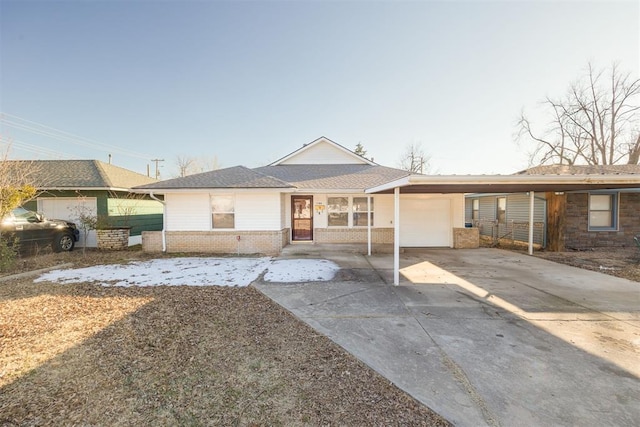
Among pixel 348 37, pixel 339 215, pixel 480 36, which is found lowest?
pixel 339 215

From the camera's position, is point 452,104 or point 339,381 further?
point 452,104

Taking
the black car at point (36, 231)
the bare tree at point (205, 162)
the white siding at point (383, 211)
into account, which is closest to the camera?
the black car at point (36, 231)

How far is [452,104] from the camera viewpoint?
47.3ft

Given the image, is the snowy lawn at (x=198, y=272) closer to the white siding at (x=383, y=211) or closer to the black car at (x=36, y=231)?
the black car at (x=36, y=231)

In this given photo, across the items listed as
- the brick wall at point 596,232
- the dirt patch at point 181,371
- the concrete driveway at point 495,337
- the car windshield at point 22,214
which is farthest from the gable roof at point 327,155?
the dirt patch at point 181,371

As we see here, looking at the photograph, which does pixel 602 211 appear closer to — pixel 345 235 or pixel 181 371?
pixel 345 235

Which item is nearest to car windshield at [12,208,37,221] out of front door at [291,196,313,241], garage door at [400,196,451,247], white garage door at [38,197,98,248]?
white garage door at [38,197,98,248]

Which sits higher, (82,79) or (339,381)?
(82,79)

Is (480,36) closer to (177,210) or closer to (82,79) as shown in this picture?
(177,210)

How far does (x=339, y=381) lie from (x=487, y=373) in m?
1.68

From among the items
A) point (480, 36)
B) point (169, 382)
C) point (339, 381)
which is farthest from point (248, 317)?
point (480, 36)

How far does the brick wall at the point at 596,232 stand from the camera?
11227mm

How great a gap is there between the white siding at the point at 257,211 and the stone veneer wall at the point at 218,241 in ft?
0.94

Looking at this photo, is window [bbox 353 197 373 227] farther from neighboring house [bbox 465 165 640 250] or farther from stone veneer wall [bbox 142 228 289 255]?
neighboring house [bbox 465 165 640 250]
